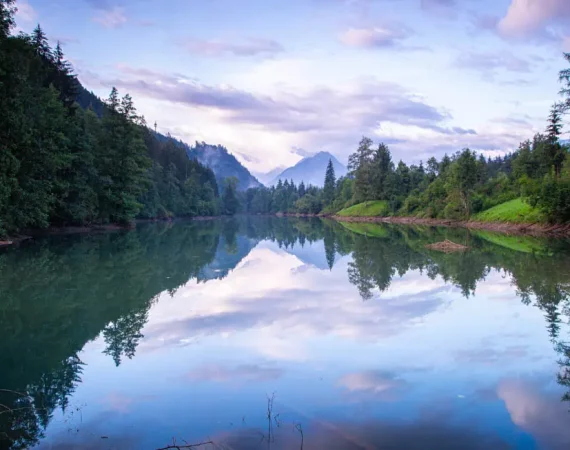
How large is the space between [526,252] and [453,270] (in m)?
9.60

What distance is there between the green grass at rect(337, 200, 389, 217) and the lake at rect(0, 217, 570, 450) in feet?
240

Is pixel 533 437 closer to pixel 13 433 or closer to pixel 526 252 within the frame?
pixel 13 433

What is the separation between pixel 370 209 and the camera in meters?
96.9

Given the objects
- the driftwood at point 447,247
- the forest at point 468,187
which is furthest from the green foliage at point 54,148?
the forest at point 468,187

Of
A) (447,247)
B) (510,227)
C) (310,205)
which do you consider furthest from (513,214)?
(310,205)

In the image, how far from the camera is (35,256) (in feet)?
84.9

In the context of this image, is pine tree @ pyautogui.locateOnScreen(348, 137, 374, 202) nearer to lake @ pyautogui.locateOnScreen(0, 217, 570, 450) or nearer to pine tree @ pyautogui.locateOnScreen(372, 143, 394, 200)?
pine tree @ pyautogui.locateOnScreen(372, 143, 394, 200)

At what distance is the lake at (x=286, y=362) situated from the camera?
20.5 feet

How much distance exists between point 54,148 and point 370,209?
7268cm

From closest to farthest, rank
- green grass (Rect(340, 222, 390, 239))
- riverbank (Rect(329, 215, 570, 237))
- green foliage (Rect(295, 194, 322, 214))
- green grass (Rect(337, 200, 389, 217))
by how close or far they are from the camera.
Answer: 1. riverbank (Rect(329, 215, 570, 237))
2. green grass (Rect(340, 222, 390, 239))
3. green grass (Rect(337, 200, 389, 217))
4. green foliage (Rect(295, 194, 322, 214))

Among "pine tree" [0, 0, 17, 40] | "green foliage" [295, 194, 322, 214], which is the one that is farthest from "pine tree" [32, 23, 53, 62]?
"green foliage" [295, 194, 322, 214]

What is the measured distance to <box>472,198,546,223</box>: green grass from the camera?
46.2m

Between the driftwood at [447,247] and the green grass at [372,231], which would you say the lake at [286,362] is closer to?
the driftwood at [447,247]

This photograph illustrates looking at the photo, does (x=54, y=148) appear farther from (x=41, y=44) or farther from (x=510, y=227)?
(x=510, y=227)
